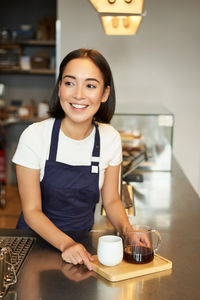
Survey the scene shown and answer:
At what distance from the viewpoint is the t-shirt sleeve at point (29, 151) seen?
1559 mm

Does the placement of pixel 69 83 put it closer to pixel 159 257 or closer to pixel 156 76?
pixel 159 257

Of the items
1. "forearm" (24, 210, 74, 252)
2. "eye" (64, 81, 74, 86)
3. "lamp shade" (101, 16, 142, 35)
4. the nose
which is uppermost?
"lamp shade" (101, 16, 142, 35)

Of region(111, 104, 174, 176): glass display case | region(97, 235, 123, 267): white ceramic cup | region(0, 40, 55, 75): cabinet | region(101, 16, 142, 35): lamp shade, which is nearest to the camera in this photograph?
region(97, 235, 123, 267): white ceramic cup

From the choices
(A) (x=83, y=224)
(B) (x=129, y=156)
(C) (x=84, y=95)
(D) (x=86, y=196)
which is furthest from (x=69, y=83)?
(B) (x=129, y=156)

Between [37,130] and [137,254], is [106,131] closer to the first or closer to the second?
[37,130]

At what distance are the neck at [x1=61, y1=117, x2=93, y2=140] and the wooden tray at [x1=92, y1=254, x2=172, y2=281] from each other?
0.58 metres

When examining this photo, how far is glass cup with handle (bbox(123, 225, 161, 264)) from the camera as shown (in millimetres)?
1257

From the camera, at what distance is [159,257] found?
4.37ft

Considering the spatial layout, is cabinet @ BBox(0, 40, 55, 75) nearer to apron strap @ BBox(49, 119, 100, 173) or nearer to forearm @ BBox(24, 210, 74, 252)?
apron strap @ BBox(49, 119, 100, 173)

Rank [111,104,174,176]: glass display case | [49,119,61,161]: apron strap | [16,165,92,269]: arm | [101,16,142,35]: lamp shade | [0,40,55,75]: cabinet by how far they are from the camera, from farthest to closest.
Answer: [0,40,55,75]: cabinet, [111,104,174,176]: glass display case, [101,16,142,35]: lamp shade, [49,119,61,161]: apron strap, [16,165,92,269]: arm

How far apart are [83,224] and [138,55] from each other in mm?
2528

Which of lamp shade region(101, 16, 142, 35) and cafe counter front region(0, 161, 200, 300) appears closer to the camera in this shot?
cafe counter front region(0, 161, 200, 300)

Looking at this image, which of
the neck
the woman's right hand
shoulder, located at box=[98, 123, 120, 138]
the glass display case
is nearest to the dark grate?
the woman's right hand

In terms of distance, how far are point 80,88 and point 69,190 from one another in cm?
42
